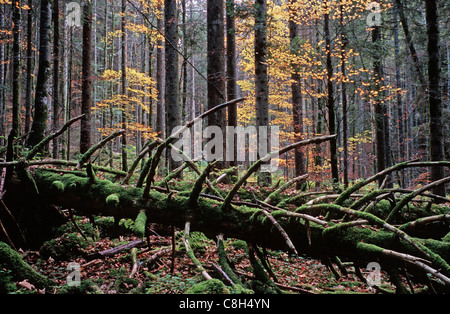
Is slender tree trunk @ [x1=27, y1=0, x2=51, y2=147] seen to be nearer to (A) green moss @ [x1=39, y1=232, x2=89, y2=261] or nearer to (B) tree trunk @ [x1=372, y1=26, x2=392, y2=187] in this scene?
(A) green moss @ [x1=39, y1=232, x2=89, y2=261]

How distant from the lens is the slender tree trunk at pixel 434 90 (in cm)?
760

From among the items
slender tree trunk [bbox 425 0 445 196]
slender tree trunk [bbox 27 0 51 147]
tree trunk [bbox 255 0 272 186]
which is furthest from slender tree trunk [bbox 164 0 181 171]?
slender tree trunk [bbox 425 0 445 196]

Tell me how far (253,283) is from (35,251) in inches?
162

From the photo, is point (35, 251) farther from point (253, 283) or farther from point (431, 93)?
point (431, 93)

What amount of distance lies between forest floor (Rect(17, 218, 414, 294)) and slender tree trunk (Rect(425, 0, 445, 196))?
15.7 feet

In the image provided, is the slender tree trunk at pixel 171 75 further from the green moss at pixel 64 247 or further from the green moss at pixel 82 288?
the green moss at pixel 82 288

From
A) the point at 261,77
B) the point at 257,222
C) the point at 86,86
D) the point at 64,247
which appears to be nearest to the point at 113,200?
the point at 257,222

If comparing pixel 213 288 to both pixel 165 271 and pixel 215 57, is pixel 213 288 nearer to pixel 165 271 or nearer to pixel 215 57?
pixel 165 271

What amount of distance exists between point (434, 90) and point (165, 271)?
9.27 meters

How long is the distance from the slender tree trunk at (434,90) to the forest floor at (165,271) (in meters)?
4.80

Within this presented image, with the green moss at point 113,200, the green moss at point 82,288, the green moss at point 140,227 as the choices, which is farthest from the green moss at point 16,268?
the green moss at point 140,227

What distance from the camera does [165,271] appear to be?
410cm
